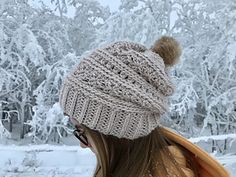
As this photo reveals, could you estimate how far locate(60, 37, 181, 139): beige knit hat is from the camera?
127cm

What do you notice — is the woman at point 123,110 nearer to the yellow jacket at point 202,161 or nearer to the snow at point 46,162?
the yellow jacket at point 202,161

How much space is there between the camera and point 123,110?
1265 mm

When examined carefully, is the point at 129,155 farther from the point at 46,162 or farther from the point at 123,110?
the point at 46,162

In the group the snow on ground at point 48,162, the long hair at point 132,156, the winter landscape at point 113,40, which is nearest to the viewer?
→ the long hair at point 132,156

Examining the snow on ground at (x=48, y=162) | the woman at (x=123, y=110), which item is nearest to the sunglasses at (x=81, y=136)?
the woman at (x=123, y=110)

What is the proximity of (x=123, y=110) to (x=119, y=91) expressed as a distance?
44 millimetres

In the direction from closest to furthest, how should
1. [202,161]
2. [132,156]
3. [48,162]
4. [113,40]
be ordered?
[132,156], [202,161], [48,162], [113,40]

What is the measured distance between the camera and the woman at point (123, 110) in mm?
1255

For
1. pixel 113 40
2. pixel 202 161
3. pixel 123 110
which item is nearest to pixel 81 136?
pixel 123 110

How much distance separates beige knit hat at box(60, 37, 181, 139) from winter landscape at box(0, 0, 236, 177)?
774cm

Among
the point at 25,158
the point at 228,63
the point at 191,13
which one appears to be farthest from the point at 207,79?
the point at 25,158

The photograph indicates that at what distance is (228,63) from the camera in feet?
31.9

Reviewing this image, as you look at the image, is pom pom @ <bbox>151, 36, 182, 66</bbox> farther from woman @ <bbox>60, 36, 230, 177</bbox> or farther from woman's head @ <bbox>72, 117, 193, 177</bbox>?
woman's head @ <bbox>72, 117, 193, 177</bbox>

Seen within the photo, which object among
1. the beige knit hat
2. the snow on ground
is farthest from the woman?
the snow on ground
